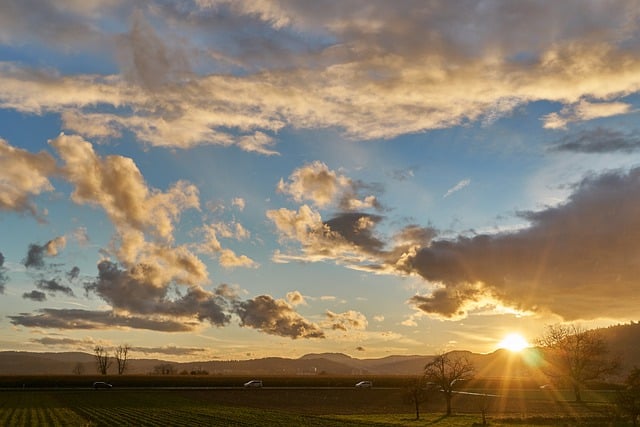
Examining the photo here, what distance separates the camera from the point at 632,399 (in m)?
59.7

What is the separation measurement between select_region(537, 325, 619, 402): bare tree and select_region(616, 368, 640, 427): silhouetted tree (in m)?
62.5

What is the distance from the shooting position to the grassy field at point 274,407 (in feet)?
249

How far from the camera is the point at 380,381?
172000 millimetres

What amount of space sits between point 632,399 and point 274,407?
6152cm

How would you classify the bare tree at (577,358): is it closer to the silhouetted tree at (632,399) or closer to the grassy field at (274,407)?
the grassy field at (274,407)

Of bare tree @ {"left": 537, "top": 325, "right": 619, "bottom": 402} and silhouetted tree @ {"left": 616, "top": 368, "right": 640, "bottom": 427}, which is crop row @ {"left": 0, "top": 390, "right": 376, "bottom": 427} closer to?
silhouetted tree @ {"left": 616, "top": 368, "right": 640, "bottom": 427}

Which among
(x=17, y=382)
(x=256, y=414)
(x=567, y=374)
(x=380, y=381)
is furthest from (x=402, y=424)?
(x=17, y=382)

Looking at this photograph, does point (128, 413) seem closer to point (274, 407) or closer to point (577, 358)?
point (274, 407)

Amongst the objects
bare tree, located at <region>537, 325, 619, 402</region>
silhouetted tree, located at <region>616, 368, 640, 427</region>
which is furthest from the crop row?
bare tree, located at <region>537, 325, 619, 402</region>

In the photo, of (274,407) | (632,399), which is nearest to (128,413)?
(274,407)

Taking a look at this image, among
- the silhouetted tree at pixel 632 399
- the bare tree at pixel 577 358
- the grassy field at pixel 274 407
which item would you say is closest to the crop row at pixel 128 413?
the grassy field at pixel 274 407

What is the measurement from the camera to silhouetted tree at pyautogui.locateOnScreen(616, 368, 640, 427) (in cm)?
5887

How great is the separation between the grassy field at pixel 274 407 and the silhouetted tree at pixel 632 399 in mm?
7408

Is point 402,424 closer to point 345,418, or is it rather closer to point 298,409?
point 345,418
